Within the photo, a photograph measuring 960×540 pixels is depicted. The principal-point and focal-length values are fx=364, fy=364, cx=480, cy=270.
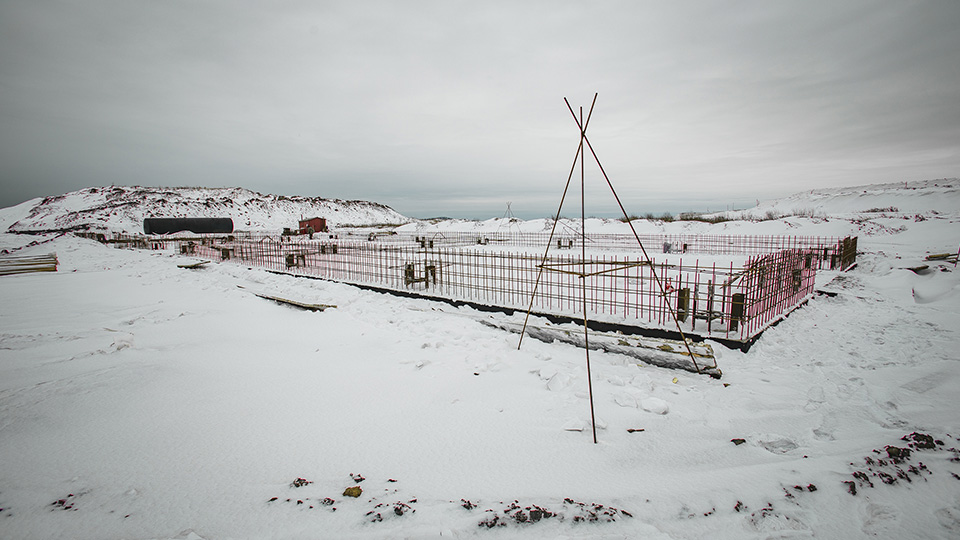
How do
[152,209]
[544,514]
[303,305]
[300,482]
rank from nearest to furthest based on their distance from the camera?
[544,514] → [300,482] → [303,305] → [152,209]

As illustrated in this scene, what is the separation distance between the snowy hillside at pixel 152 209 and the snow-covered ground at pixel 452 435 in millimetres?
64622

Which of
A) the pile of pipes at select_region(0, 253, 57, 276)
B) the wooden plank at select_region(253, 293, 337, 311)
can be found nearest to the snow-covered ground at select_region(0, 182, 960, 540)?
the wooden plank at select_region(253, 293, 337, 311)

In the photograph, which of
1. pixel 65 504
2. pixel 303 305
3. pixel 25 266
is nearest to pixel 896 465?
pixel 65 504

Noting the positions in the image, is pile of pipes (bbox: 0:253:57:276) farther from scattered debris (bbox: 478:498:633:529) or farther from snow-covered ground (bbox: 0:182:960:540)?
scattered debris (bbox: 478:498:633:529)

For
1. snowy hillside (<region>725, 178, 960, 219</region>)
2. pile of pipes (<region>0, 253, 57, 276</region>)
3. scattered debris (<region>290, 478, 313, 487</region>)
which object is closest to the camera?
scattered debris (<region>290, 478, 313, 487</region>)

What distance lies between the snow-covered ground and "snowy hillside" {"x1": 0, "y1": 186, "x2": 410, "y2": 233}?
64622 millimetres

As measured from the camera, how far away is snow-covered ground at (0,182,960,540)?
2217mm

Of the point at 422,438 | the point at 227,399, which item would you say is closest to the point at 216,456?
the point at 227,399

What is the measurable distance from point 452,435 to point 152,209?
89331 millimetres

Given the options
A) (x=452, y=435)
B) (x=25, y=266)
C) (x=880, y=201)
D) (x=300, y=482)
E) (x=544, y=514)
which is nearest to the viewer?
(x=544, y=514)

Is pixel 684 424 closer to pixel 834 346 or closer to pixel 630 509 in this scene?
pixel 630 509

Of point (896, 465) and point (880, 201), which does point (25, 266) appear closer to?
point (896, 465)

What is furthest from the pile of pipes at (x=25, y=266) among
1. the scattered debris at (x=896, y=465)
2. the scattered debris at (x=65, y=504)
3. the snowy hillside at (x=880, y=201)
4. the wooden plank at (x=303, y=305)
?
the snowy hillside at (x=880, y=201)

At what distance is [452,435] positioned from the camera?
3.27 m
